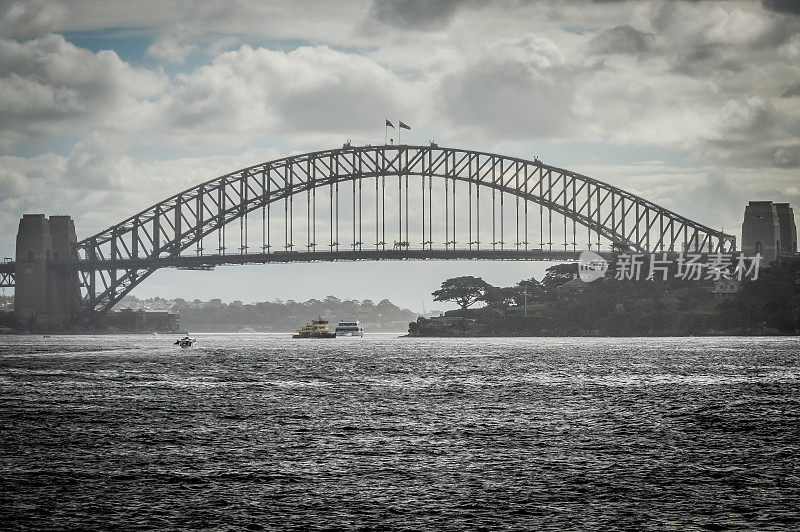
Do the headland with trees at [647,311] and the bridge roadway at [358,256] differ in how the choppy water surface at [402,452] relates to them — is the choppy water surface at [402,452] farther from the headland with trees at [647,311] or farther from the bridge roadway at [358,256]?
the headland with trees at [647,311]

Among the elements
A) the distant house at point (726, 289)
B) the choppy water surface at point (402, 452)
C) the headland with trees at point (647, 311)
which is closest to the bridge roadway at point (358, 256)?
the headland with trees at point (647, 311)

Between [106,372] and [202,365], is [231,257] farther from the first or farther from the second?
[106,372]

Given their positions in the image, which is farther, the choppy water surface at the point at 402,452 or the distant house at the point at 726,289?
the distant house at the point at 726,289

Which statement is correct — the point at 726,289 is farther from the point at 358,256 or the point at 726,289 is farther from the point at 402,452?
the point at 402,452

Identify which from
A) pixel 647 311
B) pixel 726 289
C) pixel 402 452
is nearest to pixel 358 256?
pixel 647 311

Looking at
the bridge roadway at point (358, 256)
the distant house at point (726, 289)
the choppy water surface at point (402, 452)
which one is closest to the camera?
the choppy water surface at point (402, 452)

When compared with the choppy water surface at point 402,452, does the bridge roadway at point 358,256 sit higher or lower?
higher

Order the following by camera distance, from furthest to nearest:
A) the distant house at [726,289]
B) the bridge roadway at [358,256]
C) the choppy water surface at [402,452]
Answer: the distant house at [726,289] → the bridge roadway at [358,256] → the choppy water surface at [402,452]

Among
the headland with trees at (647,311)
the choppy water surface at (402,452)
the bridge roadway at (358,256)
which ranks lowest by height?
the choppy water surface at (402,452)
